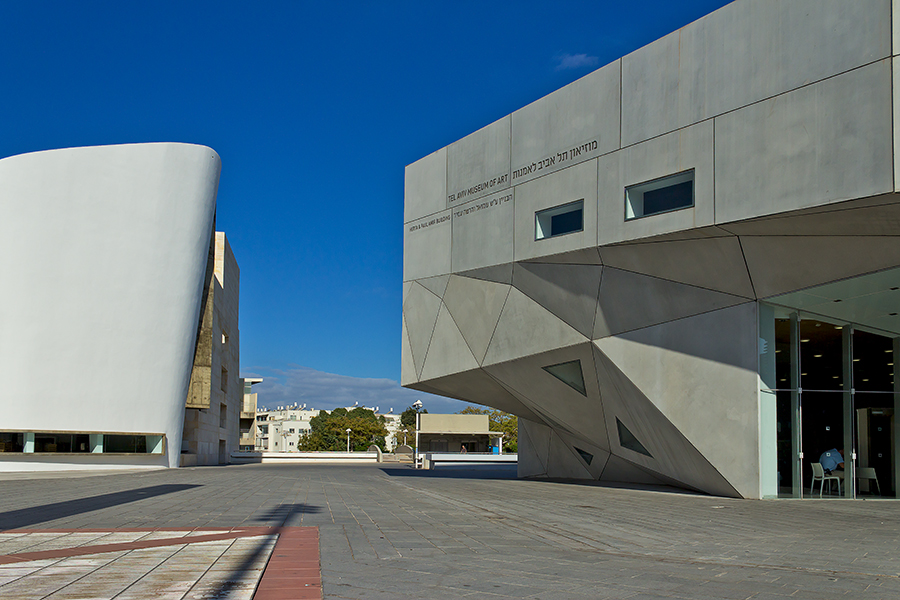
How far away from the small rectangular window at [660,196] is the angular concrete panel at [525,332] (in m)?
3.33

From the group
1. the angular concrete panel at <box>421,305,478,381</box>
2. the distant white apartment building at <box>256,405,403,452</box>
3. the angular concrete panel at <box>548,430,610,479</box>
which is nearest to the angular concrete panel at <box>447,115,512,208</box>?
the angular concrete panel at <box>421,305,478,381</box>

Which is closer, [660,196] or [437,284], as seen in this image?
[660,196]

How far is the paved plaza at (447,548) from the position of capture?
5828mm

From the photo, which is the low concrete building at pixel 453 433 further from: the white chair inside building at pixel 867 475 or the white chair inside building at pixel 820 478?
the white chair inside building at pixel 820 478

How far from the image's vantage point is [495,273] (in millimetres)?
18984

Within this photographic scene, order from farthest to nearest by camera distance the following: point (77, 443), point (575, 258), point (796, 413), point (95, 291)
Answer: point (95, 291) → point (77, 443) → point (575, 258) → point (796, 413)

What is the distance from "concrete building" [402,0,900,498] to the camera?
40.8 ft

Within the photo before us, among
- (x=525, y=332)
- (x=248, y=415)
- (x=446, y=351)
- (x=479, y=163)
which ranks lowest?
(x=248, y=415)

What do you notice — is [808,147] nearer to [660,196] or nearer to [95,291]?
[660,196]

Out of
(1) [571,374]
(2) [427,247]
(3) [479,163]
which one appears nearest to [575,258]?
(1) [571,374]

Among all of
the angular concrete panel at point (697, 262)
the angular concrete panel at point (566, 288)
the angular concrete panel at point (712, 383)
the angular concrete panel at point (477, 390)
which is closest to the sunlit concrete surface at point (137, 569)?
the angular concrete panel at point (712, 383)

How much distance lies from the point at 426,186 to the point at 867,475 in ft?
43.9

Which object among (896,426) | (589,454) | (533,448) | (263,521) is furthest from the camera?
(533,448)

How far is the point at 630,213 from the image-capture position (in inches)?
610
